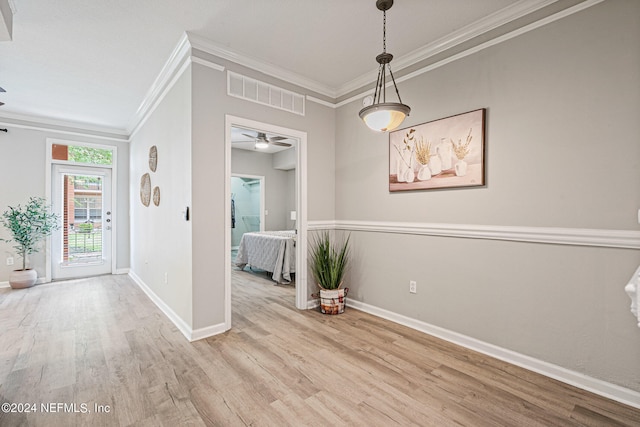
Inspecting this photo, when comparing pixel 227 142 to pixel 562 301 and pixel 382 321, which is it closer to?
pixel 382 321

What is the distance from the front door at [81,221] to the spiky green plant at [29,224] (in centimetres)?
19

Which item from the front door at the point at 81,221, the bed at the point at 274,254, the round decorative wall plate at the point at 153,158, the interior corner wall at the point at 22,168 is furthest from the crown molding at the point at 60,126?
the bed at the point at 274,254

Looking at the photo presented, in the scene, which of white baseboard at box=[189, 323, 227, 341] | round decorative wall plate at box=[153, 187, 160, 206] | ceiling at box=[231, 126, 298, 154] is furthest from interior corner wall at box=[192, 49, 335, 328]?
ceiling at box=[231, 126, 298, 154]

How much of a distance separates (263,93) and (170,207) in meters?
1.64

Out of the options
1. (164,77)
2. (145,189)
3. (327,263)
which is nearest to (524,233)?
(327,263)

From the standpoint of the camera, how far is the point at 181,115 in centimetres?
293

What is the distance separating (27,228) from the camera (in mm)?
4535

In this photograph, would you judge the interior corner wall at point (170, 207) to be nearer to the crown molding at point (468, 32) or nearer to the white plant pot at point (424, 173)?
the crown molding at point (468, 32)

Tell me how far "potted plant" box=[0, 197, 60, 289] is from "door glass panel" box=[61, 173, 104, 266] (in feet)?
0.92

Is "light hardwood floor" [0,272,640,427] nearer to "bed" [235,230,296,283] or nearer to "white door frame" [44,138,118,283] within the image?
"bed" [235,230,296,283]

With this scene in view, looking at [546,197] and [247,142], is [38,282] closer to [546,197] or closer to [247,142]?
[247,142]

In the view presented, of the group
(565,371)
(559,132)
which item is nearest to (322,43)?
(559,132)

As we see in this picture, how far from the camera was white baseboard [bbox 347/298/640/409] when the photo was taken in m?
1.84

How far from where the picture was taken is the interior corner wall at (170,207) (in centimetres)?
282
